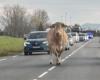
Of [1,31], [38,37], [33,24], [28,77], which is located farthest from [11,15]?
[28,77]

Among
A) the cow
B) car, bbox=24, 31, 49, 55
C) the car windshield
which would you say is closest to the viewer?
the cow

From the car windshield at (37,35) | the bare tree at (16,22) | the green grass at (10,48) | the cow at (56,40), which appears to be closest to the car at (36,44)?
the car windshield at (37,35)

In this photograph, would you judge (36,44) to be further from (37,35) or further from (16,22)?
(16,22)

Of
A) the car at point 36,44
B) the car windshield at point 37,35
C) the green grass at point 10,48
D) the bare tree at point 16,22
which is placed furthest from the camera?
the bare tree at point 16,22

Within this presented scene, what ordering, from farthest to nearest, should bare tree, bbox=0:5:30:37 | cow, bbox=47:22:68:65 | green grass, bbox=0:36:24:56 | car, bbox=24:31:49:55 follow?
bare tree, bbox=0:5:30:37
green grass, bbox=0:36:24:56
car, bbox=24:31:49:55
cow, bbox=47:22:68:65

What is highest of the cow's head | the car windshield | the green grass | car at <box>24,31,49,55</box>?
the cow's head

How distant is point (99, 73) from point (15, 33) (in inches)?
4042

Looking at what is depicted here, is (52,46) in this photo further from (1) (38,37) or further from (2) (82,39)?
(2) (82,39)

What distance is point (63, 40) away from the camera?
27.6 meters

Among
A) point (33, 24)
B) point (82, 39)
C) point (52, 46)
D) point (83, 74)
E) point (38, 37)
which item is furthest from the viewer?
point (33, 24)

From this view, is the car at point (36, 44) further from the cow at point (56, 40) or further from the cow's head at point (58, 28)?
the cow's head at point (58, 28)

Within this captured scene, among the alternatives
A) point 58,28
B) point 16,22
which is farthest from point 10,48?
point 16,22

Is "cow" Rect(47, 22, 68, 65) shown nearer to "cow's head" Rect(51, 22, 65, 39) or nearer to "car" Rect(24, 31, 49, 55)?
"cow's head" Rect(51, 22, 65, 39)

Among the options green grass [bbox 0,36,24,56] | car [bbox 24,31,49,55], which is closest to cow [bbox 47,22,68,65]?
car [bbox 24,31,49,55]
